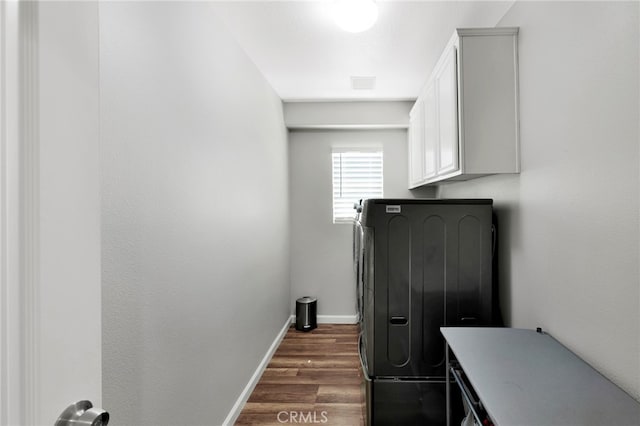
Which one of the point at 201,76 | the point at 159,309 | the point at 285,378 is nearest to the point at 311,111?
the point at 201,76

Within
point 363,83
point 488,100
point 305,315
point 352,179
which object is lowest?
point 305,315

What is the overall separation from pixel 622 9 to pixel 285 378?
9.92 ft

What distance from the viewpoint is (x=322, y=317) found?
4.36 metres

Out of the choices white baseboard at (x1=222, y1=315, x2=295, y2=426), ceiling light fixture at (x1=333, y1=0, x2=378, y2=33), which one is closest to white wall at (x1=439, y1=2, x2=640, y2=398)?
ceiling light fixture at (x1=333, y1=0, x2=378, y2=33)

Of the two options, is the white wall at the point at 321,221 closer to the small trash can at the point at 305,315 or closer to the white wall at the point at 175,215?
the small trash can at the point at 305,315

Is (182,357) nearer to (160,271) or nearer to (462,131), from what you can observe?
(160,271)

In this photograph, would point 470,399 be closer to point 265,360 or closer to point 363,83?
point 265,360

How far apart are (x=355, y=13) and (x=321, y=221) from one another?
8.84 ft

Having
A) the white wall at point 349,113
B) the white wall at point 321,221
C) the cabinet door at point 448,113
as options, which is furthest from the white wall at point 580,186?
the white wall at point 321,221

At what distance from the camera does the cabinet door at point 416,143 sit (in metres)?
3.16

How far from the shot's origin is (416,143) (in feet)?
11.2

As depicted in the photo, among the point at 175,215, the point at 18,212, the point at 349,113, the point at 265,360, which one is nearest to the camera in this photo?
the point at 18,212

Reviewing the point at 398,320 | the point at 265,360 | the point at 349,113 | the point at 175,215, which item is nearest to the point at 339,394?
the point at 265,360

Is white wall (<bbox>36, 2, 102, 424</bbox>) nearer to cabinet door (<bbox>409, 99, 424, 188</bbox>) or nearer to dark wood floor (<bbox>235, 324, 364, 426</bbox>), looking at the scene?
dark wood floor (<bbox>235, 324, 364, 426</bbox>)
